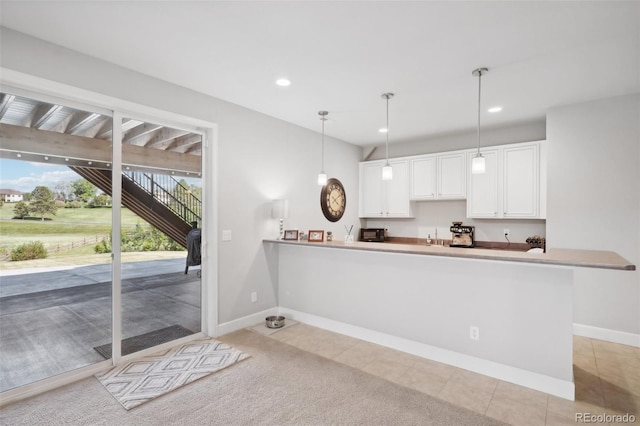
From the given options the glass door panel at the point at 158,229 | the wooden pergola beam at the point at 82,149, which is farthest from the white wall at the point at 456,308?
the wooden pergola beam at the point at 82,149

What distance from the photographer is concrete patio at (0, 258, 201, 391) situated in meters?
2.70

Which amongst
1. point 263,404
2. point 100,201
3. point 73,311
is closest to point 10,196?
point 100,201

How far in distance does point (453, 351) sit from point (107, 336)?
11.5 ft

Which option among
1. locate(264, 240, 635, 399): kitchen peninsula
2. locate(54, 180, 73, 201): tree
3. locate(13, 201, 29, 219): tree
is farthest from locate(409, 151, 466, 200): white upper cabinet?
locate(13, 201, 29, 219): tree

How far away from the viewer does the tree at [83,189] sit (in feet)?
9.45

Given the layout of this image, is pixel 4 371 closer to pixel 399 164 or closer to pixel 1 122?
pixel 1 122

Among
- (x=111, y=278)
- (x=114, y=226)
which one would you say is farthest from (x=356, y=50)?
(x=111, y=278)

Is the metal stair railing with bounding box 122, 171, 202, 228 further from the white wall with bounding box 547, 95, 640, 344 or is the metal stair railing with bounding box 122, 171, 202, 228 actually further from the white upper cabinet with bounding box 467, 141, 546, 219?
the white wall with bounding box 547, 95, 640, 344

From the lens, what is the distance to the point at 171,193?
3.53 m

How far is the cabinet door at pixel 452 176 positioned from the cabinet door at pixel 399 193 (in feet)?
1.86

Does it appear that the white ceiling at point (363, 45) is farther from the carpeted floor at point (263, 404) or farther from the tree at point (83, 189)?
the carpeted floor at point (263, 404)

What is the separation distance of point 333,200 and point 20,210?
3916 millimetres

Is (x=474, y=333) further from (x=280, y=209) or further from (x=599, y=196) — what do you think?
(x=280, y=209)

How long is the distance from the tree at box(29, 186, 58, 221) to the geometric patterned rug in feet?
4.88
